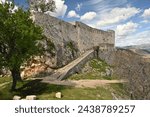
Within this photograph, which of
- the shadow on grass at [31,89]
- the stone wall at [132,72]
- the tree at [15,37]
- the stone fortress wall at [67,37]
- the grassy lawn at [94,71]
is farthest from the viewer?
the stone fortress wall at [67,37]

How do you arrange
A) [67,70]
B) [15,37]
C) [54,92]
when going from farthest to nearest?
[67,70] < [54,92] < [15,37]

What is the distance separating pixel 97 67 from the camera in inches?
2104

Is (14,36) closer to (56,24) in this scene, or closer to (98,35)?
(56,24)

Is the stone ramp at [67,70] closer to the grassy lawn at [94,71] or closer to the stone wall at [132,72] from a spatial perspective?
the grassy lawn at [94,71]

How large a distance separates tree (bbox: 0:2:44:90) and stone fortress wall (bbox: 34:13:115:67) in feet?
43.9

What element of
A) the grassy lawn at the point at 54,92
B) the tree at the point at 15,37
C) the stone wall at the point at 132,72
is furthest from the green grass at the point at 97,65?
the tree at the point at 15,37

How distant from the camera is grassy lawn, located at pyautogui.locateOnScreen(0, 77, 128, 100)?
28.7 m

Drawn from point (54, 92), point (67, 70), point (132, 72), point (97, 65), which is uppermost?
point (97, 65)

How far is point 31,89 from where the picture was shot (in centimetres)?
3250

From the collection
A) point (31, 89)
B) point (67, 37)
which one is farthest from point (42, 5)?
point (31, 89)

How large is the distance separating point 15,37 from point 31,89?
19.2 feet

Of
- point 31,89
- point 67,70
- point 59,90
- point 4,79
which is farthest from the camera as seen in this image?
point 67,70

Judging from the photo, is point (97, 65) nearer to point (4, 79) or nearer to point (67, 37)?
point (67, 37)

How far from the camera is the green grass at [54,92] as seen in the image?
2869 cm
